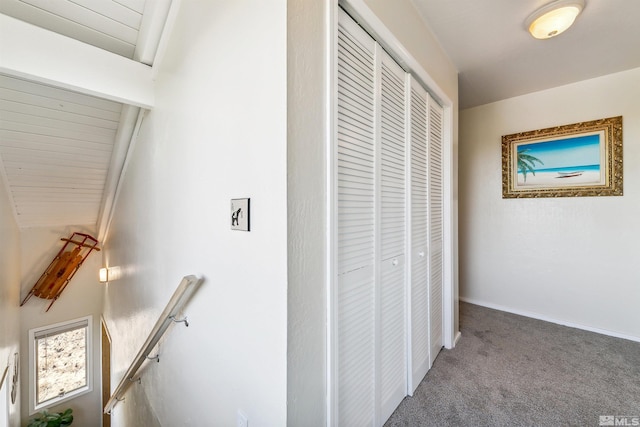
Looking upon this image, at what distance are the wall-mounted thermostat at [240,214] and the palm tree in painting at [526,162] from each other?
3.13 meters

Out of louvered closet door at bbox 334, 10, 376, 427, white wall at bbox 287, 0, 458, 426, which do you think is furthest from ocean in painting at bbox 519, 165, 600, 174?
white wall at bbox 287, 0, 458, 426

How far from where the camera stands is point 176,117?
4.87ft

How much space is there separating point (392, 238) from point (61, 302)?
15.7 feet

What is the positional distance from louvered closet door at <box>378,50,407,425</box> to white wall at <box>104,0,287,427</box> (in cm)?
66

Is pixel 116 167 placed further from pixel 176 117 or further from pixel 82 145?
pixel 176 117

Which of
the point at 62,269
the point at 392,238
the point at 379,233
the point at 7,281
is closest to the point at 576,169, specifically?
the point at 392,238

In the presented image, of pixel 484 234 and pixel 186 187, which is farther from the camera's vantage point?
pixel 484 234

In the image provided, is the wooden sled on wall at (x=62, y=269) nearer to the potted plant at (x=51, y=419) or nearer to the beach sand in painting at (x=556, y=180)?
the potted plant at (x=51, y=419)

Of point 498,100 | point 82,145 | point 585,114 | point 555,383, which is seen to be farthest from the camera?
point 498,100

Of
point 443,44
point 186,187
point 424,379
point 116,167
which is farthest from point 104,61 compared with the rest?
point 424,379

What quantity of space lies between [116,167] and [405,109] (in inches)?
107

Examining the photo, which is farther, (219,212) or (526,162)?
(526,162)

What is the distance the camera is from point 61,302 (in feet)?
12.1

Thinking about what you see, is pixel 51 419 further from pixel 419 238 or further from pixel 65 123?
pixel 419 238
